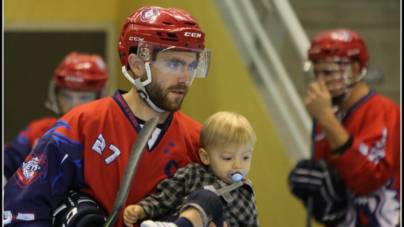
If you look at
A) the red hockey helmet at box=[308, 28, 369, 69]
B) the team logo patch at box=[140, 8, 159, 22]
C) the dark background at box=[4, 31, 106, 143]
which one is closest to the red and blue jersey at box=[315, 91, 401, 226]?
the red hockey helmet at box=[308, 28, 369, 69]

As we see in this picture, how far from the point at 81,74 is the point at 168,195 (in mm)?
1953

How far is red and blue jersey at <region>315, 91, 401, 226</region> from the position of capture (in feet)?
8.45

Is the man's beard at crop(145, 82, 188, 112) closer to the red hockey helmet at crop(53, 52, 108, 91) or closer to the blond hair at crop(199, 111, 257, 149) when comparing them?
the blond hair at crop(199, 111, 257, 149)

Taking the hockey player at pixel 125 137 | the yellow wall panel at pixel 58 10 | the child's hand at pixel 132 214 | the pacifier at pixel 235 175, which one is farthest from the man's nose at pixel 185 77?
the yellow wall panel at pixel 58 10

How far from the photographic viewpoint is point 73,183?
6.11 feet

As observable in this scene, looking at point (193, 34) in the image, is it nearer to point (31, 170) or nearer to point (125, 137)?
point (125, 137)

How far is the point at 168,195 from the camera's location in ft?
6.01

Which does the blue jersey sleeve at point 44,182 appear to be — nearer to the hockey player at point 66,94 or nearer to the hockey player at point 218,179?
the hockey player at point 218,179

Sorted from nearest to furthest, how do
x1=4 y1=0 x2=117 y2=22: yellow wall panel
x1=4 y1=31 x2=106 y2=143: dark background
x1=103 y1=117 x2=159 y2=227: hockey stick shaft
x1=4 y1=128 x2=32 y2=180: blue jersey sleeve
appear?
x1=103 y1=117 x2=159 y2=227: hockey stick shaft → x1=4 y1=128 x2=32 y2=180: blue jersey sleeve → x1=4 y1=0 x2=117 y2=22: yellow wall panel → x1=4 y1=31 x2=106 y2=143: dark background

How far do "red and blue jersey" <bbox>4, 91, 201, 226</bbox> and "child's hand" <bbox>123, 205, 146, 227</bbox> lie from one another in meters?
0.06

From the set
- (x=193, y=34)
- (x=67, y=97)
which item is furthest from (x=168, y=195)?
(x=67, y=97)

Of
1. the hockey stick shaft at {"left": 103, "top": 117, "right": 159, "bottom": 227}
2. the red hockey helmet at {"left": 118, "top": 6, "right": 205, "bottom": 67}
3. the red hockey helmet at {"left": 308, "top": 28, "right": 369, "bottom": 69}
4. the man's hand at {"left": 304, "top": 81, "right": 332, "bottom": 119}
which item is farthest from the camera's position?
the red hockey helmet at {"left": 308, "top": 28, "right": 369, "bottom": 69}

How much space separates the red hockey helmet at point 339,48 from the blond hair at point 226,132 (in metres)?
1.05

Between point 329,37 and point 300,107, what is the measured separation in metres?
0.55
